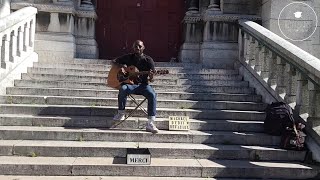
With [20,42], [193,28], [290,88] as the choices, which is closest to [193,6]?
[193,28]

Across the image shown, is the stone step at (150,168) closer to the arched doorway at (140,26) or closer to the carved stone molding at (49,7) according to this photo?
the carved stone molding at (49,7)

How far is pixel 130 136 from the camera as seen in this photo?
6047 millimetres

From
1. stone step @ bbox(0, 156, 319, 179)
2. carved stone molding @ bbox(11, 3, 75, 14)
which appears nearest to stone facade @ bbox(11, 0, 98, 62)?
carved stone molding @ bbox(11, 3, 75, 14)

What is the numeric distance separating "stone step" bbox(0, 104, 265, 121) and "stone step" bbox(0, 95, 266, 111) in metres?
0.20

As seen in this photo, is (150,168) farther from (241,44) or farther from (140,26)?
(140,26)

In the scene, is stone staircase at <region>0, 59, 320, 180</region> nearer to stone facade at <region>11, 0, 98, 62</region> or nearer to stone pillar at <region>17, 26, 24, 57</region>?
stone pillar at <region>17, 26, 24, 57</region>

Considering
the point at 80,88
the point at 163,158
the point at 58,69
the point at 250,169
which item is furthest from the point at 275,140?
the point at 58,69

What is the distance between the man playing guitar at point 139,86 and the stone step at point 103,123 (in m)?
0.22

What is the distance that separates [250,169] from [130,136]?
1811mm

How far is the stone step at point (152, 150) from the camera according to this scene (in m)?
5.54

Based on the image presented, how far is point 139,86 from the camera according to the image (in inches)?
249

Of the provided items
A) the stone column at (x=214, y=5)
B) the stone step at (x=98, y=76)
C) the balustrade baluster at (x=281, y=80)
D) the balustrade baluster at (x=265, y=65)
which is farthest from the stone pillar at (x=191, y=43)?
the balustrade baluster at (x=281, y=80)

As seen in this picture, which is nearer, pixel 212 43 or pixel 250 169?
pixel 250 169

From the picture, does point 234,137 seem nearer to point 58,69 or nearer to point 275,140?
point 275,140
